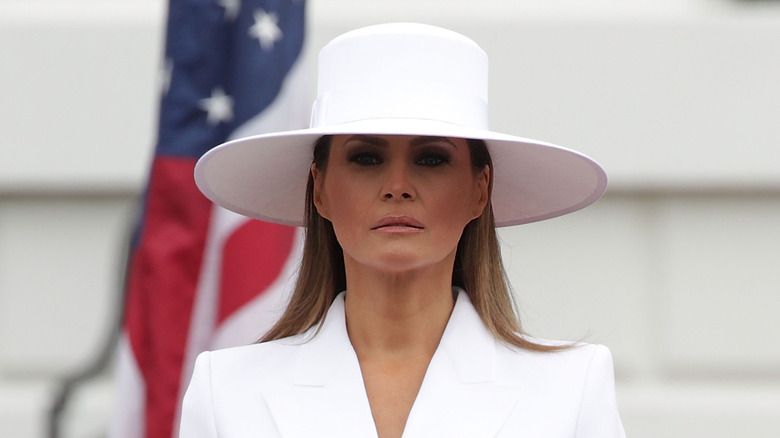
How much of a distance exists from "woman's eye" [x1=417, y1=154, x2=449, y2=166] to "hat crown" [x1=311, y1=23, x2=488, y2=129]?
0.21 feet

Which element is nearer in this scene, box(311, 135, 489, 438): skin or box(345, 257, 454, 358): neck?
box(311, 135, 489, 438): skin

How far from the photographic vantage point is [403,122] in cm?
218

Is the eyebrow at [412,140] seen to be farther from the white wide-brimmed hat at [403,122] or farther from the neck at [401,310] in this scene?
the neck at [401,310]

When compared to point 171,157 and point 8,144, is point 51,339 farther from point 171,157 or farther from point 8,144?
point 171,157

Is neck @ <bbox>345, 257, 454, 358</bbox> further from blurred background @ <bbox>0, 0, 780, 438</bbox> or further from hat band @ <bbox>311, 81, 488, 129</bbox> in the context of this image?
blurred background @ <bbox>0, 0, 780, 438</bbox>

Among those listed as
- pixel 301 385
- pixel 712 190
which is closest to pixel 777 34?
pixel 712 190

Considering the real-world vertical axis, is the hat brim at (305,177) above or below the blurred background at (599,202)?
above

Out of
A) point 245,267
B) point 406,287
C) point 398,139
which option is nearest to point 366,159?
point 398,139

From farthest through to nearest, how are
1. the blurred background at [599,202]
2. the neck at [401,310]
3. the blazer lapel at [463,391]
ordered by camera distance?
the blurred background at [599,202]
the neck at [401,310]
the blazer lapel at [463,391]

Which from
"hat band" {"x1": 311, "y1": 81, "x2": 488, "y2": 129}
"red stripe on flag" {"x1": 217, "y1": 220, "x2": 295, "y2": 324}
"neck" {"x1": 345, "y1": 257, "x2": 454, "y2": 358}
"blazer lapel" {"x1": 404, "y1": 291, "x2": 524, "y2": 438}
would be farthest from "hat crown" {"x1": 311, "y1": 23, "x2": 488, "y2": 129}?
"red stripe on flag" {"x1": 217, "y1": 220, "x2": 295, "y2": 324}

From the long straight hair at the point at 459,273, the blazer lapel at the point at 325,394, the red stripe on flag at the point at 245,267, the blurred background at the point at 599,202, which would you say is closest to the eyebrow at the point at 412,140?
the long straight hair at the point at 459,273

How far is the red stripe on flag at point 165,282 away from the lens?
10.9 feet

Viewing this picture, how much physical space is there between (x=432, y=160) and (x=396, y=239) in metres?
0.16

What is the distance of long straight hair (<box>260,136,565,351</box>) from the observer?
7.72ft
